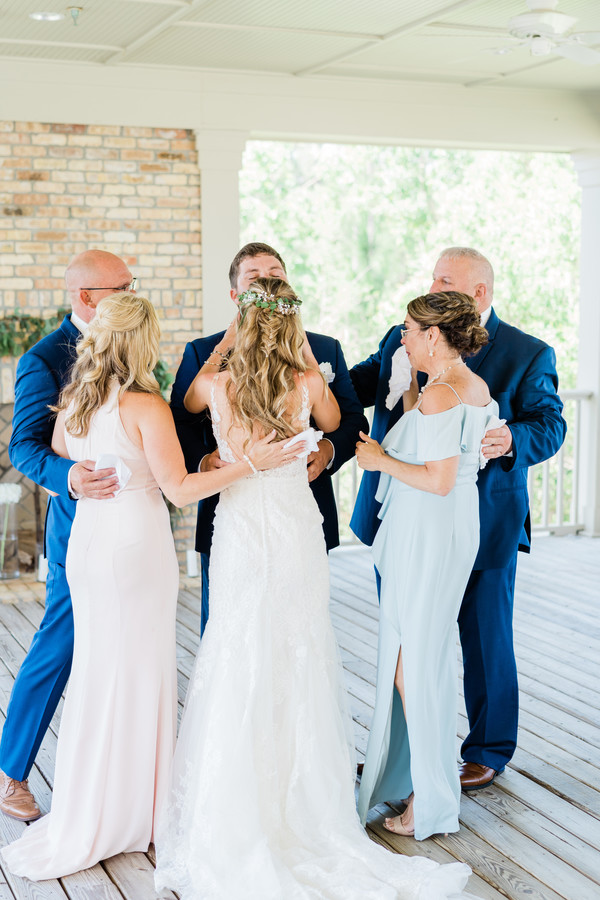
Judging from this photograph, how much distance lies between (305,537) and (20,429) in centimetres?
95

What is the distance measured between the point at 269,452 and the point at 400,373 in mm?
779

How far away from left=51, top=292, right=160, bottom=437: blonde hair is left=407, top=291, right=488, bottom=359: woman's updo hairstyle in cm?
76

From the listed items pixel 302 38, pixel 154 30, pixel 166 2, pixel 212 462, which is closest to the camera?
pixel 212 462

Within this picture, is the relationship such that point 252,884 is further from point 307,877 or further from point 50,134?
point 50,134

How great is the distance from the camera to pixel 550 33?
5.03 m

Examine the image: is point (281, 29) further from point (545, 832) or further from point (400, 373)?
Result: point (545, 832)

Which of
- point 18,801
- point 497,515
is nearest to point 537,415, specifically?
point 497,515

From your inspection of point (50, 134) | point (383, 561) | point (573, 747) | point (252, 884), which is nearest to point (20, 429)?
point (383, 561)

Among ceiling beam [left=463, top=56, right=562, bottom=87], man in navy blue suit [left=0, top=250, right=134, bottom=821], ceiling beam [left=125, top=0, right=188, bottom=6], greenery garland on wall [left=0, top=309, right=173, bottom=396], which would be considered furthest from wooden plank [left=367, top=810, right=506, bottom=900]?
ceiling beam [left=463, top=56, right=562, bottom=87]

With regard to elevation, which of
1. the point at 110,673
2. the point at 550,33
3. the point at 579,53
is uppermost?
the point at 550,33

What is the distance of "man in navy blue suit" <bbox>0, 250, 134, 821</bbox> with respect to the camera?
290cm

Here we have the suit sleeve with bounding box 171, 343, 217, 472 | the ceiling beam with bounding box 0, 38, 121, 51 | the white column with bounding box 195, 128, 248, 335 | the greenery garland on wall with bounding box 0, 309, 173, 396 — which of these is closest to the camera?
the suit sleeve with bounding box 171, 343, 217, 472

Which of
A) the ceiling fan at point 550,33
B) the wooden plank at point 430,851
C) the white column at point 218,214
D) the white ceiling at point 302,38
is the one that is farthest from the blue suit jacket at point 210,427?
the white column at point 218,214

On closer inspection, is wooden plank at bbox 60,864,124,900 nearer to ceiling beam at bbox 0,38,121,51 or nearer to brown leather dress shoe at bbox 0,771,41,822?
brown leather dress shoe at bbox 0,771,41,822
